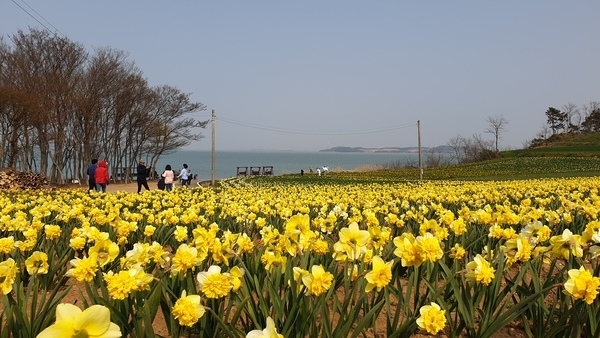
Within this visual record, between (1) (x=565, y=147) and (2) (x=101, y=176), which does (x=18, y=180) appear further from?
(1) (x=565, y=147)

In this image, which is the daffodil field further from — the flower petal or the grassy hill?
the grassy hill

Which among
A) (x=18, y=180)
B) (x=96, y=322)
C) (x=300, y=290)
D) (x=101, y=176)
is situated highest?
(x=101, y=176)

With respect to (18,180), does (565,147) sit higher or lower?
higher

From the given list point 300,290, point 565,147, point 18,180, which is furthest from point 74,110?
point 565,147

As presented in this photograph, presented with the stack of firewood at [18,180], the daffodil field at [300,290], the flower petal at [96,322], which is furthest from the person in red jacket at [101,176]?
the flower petal at [96,322]

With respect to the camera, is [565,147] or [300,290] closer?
[300,290]

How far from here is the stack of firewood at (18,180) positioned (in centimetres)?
1944

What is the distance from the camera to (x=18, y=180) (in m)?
20.3

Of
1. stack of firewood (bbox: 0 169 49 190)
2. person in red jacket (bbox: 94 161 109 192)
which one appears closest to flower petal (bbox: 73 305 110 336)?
person in red jacket (bbox: 94 161 109 192)

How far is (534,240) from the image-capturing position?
282 centimetres

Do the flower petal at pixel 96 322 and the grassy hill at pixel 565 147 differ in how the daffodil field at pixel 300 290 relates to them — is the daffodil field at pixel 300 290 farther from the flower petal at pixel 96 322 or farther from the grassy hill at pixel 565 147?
the grassy hill at pixel 565 147

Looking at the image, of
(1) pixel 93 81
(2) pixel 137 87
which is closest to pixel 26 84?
(1) pixel 93 81

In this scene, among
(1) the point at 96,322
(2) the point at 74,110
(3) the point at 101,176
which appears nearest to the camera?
(1) the point at 96,322

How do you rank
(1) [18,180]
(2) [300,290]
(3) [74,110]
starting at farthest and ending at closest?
(3) [74,110], (1) [18,180], (2) [300,290]
